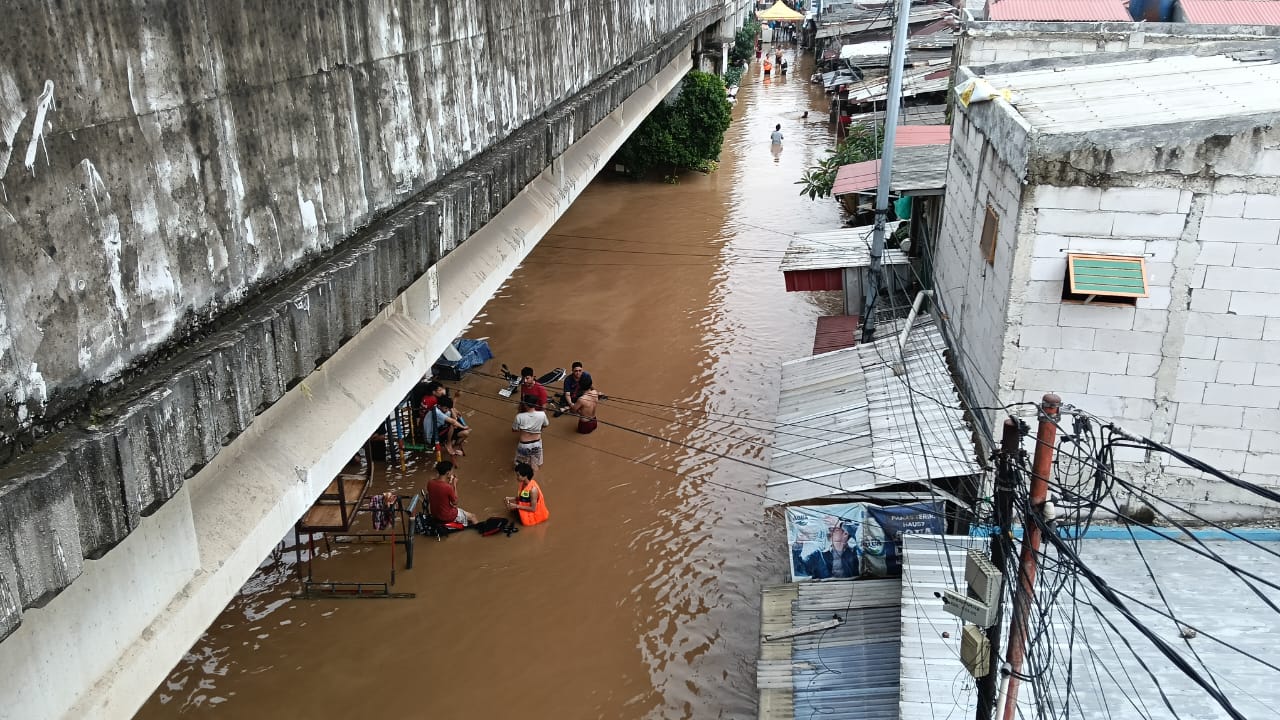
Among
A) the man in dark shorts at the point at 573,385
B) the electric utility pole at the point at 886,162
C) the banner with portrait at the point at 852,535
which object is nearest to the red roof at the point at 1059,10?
the electric utility pole at the point at 886,162

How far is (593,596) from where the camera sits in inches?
362

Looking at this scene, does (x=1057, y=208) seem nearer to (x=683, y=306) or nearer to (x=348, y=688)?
(x=348, y=688)

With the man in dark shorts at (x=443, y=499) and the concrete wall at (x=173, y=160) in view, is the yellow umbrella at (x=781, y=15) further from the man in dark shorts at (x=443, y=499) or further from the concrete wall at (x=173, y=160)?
the concrete wall at (x=173, y=160)

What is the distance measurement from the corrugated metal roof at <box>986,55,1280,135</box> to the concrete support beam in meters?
4.89

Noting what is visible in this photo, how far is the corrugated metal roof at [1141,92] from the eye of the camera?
757 cm

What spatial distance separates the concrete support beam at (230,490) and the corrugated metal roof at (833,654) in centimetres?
343

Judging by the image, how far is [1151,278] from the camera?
7.14 m

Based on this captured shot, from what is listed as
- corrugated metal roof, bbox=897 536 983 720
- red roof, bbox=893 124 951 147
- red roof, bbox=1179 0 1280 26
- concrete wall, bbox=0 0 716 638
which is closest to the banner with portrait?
corrugated metal roof, bbox=897 536 983 720

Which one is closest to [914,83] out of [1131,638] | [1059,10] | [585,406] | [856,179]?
[1059,10]

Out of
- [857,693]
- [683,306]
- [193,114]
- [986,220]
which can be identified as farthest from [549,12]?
[683,306]

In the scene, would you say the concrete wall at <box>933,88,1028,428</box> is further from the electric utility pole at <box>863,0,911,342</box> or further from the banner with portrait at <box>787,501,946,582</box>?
the banner with portrait at <box>787,501,946,582</box>

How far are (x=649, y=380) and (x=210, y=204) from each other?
10596 millimetres

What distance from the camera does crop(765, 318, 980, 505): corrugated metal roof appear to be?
767 centimetres

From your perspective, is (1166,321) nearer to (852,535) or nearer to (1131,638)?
(1131,638)
